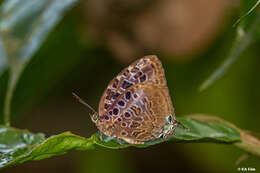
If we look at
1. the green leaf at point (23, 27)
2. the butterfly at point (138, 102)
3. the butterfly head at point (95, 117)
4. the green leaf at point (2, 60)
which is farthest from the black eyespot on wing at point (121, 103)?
the green leaf at point (2, 60)

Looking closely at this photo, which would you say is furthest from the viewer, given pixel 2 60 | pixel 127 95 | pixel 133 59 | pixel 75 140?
pixel 133 59

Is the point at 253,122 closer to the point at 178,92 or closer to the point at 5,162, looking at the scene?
the point at 178,92

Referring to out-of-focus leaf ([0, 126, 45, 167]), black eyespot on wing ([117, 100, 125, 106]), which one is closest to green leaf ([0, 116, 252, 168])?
out-of-focus leaf ([0, 126, 45, 167])

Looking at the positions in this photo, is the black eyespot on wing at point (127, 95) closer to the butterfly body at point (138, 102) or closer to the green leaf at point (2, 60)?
the butterfly body at point (138, 102)

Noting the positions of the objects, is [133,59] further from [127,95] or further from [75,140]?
[75,140]

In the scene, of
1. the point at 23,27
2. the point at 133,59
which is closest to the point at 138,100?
the point at 23,27
